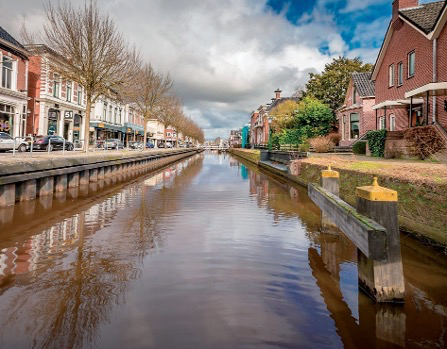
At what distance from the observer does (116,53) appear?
70.3ft

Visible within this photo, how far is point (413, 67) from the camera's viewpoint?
21.8 m

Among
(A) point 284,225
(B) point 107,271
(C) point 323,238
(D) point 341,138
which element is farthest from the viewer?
(D) point 341,138

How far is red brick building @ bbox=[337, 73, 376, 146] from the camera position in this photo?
32.0m

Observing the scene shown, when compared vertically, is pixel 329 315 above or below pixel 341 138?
below

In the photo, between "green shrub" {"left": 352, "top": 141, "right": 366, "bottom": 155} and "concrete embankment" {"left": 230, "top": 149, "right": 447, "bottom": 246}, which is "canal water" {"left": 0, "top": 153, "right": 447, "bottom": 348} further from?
"green shrub" {"left": 352, "top": 141, "right": 366, "bottom": 155}

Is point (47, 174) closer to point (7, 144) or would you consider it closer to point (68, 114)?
point (7, 144)

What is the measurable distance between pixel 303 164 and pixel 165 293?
1256 cm

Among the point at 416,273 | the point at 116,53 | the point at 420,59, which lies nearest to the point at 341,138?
the point at 420,59

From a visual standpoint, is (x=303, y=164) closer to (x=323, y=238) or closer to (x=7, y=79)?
(x=323, y=238)

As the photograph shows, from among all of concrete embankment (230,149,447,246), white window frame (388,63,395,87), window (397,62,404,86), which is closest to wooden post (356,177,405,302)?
concrete embankment (230,149,447,246)

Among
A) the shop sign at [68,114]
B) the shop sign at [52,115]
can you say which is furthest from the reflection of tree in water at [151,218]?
the shop sign at [68,114]

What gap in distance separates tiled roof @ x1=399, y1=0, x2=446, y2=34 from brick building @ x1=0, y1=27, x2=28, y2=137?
3197cm

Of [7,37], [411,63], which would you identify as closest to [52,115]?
[7,37]

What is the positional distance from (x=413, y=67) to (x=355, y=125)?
12.5 meters
